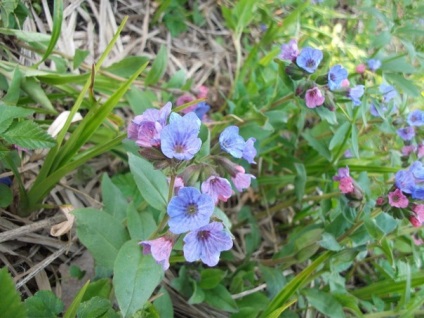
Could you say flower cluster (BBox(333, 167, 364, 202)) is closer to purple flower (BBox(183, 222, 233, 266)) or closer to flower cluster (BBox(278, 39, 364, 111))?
flower cluster (BBox(278, 39, 364, 111))

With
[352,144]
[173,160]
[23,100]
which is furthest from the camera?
[352,144]

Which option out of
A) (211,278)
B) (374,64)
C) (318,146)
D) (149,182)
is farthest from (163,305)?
(374,64)

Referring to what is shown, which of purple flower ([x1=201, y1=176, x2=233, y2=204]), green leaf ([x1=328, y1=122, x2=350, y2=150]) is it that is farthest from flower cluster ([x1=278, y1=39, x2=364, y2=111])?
purple flower ([x1=201, y1=176, x2=233, y2=204])

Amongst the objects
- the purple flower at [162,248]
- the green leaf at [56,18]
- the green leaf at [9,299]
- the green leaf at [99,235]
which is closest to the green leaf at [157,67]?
the green leaf at [56,18]

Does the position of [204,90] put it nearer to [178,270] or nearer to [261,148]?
[261,148]

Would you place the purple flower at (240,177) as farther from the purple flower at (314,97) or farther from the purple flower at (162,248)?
Result: the purple flower at (314,97)

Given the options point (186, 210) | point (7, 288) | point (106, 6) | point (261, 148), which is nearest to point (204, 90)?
point (261, 148)
